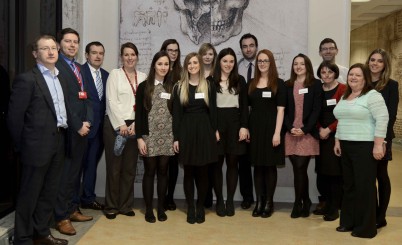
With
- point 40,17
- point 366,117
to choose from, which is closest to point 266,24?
point 366,117

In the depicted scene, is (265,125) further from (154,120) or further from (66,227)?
(66,227)

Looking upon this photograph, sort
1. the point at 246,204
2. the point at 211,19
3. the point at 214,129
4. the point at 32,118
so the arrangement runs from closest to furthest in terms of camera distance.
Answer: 1. the point at 32,118
2. the point at 214,129
3. the point at 246,204
4. the point at 211,19

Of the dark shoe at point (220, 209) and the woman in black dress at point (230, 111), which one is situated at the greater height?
the woman in black dress at point (230, 111)

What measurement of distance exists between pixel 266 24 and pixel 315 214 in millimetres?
2200

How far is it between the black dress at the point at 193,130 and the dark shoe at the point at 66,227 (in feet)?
3.58

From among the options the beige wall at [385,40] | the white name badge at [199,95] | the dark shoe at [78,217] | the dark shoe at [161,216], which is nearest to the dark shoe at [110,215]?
the dark shoe at [78,217]

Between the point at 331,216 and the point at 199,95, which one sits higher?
the point at 199,95

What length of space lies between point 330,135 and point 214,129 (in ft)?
3.61

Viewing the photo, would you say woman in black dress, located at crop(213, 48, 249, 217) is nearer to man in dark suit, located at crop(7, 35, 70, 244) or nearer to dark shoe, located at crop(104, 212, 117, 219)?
dark shoe, located at crop(104, 212, 117, 219)

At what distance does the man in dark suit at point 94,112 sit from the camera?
4098 millimetres

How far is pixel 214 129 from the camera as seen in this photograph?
3881 mm

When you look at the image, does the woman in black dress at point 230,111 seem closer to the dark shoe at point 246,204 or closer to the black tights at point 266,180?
the black tights at point 266,180

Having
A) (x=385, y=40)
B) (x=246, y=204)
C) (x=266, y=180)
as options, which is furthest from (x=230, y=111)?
(x=385, y=40)

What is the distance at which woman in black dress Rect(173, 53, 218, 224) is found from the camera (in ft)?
12.5
